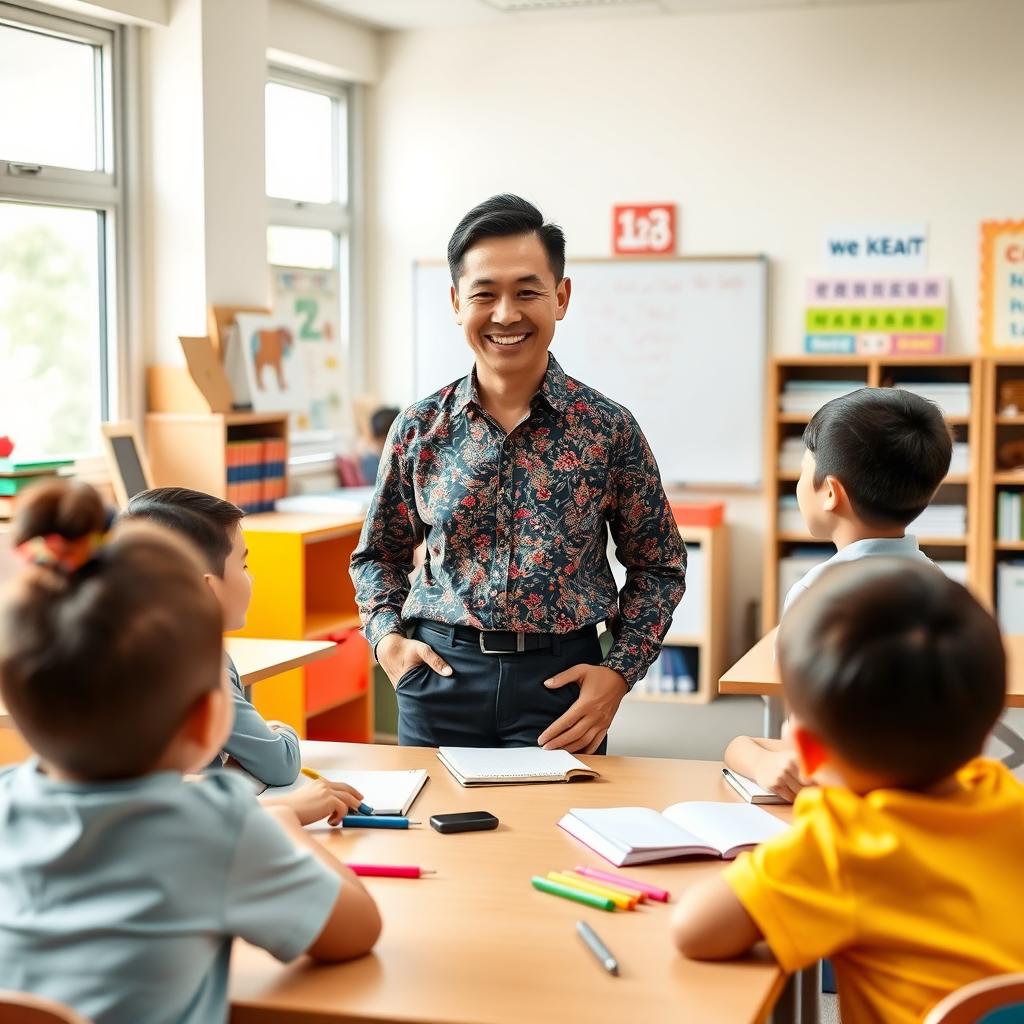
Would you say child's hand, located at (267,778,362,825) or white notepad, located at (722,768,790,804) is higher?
child's hand, located at (267,778,362,825)

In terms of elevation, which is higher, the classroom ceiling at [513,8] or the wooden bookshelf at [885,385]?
the classroom ceiling at [513,8]

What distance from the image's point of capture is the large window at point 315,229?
19.3 feet

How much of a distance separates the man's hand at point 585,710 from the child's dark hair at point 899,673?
923 millimetres

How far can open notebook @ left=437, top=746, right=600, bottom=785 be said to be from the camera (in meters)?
1.98

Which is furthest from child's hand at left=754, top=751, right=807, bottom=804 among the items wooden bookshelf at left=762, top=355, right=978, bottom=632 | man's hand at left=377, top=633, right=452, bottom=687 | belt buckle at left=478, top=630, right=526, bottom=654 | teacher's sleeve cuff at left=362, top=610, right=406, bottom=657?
wooden bookshelf at left=762, top=355, right=978, bottom=632

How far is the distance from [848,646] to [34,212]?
12.9 feet

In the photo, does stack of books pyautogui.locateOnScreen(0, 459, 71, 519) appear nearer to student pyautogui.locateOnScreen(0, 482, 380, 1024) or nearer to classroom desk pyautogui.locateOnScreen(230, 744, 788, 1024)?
classroom desk pyautogui.locateOnScreen(230, 744, 788, 1024)

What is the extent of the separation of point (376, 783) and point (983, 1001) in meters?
0.97

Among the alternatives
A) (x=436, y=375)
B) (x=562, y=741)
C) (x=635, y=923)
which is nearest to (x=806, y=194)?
(x=436, y=375)

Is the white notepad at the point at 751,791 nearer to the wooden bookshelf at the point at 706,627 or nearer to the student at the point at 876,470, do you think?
the student at the point at 876,470

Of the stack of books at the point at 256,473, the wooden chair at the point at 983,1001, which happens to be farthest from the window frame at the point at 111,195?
the wooden chair at the point at 983,1001

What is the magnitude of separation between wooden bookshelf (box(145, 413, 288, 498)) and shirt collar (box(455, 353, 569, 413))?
2539mm

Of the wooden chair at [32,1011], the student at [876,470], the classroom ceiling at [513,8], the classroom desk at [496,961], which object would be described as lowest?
the classroom desk at [496,961]

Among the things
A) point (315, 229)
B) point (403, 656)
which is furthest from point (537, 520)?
point (315, 229)
